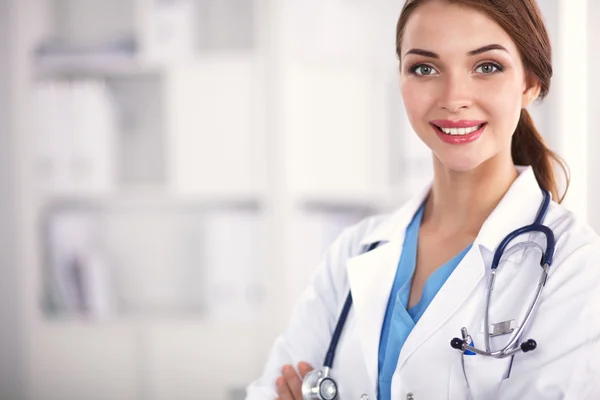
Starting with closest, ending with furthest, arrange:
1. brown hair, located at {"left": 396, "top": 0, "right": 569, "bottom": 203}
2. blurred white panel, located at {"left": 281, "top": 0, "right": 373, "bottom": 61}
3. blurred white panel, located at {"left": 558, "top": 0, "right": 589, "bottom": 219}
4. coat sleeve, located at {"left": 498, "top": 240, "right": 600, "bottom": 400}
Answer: coat sleeve, located at {"left": 498, "top": 240, "right": 600, "bottom": 400}, brown hair, located at {"left": 396, "top": 0, "right": 569, "bottom": 203}, blurred white panel, located at {"left": 558, "top": 0, "right": 589, "bottom": 219}, blurred white panel, located at {"left": 281, "top": 0, "right": 373, "bottom": 61}

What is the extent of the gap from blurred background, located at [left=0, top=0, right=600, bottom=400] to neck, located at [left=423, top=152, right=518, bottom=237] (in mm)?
1154

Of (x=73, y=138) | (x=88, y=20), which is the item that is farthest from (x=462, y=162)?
(x=88, y=20)

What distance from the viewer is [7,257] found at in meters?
2.84

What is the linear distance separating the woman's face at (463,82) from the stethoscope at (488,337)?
13cm

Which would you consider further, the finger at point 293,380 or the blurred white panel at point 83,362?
the blurred white panel at point 83,362

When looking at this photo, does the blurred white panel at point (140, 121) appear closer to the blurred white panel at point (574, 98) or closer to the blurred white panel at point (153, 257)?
the blurred white panel at point (153, 257)

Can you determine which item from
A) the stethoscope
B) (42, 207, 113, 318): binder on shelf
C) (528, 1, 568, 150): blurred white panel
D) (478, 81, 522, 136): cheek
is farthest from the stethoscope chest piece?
(42, 207, 113, 318): binder on shelf

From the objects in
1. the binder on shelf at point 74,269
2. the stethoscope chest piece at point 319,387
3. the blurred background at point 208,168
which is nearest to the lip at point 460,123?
the stethoscope chest piece at point 319,387

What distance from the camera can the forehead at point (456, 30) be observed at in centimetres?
100

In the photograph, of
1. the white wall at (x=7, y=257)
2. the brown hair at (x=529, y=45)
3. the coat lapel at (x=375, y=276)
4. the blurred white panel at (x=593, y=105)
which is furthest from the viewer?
the white wall at (x=7, y=257)

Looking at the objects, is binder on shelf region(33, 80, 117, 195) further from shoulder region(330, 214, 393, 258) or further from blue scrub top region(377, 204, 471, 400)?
blue scrub top region(377, 204, 471, 400)

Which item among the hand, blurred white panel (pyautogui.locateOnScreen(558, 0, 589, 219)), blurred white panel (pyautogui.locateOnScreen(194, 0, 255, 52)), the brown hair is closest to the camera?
the brown hair

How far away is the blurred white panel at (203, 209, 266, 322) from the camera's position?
246 cm

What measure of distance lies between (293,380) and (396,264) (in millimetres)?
282
